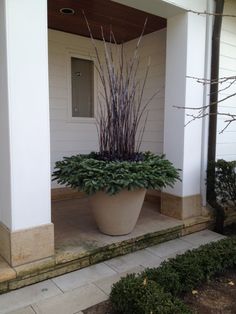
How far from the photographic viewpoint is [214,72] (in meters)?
3.43

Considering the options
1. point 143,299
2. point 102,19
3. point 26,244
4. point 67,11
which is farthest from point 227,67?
point 26,244

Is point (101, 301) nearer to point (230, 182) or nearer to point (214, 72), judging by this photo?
point (230, 182)

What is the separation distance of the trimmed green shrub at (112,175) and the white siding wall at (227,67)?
1.32 m

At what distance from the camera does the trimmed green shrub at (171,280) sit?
178 cm

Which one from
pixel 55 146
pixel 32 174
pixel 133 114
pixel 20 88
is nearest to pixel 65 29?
pixel 55 146

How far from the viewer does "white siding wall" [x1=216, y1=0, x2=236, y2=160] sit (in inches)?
144

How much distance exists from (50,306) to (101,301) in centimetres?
36

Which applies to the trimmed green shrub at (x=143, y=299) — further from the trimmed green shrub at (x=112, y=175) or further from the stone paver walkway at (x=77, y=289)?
the trimmed green shrub at (x=112, y=175)

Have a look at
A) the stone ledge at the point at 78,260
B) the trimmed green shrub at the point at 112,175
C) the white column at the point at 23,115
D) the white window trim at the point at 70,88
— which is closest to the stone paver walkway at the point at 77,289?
the stone ledge at the point at 78,260

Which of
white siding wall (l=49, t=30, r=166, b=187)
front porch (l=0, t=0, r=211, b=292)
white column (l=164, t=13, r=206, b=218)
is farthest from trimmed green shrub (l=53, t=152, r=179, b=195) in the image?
white siding wall (l=49, t=30, r=166, b=187)

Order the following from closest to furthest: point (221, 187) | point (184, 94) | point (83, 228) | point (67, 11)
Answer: point (83, 228), point (184, 94), point (67, 11), point (221, 187)

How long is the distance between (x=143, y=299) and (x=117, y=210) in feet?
3.58

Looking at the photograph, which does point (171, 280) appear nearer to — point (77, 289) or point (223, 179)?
point (77, 289)

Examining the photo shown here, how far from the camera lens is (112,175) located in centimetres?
257
